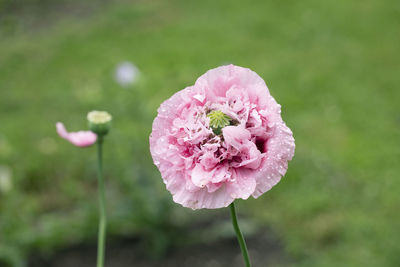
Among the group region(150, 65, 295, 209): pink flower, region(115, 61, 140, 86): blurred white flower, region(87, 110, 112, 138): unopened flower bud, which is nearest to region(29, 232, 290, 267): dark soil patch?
region(115, 61, 140, 86): blurred white flower

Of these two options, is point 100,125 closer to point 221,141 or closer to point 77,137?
point 77,137

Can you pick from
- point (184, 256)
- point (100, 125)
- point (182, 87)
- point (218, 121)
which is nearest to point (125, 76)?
point (184, 256)

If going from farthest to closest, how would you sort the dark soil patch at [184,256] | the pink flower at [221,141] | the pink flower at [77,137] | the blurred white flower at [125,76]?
the blurred white flower at [125,76]
the dark soil patch at [184,256]
the pink flower at [77,137]
the pink flower at [221,141]

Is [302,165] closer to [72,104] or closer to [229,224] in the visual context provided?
[229,224]

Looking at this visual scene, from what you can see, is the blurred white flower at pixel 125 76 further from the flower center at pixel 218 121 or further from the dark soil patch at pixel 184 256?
the flower center at pixel 218 121

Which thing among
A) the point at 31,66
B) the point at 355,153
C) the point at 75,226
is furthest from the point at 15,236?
the point at 31,66

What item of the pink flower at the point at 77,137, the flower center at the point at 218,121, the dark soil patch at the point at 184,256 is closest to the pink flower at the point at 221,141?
the flower center at the point at 218,121

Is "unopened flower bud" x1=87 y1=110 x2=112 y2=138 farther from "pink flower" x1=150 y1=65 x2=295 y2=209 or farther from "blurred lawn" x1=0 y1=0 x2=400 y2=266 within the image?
"blurred lawn" x1=0 y1=0 x2=400 y2=266
